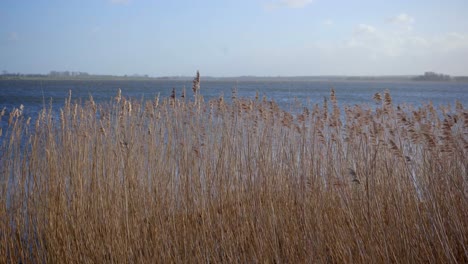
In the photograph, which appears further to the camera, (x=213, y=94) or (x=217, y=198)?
(x=213, y=94)

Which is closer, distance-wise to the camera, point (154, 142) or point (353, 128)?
point (154, 142)

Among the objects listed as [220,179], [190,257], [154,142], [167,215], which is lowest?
[190,257]

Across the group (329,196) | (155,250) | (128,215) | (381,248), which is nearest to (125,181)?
(128,215)

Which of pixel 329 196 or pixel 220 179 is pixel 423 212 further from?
pixel 220 179

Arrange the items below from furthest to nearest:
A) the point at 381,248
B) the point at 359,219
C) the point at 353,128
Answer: the point at 353,128, the point at 359,219, the point at 381,248

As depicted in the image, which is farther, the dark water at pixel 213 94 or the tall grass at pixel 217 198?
the dark water at pixel 213 94

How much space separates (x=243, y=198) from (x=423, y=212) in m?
1.55

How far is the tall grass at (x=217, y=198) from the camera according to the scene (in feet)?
12.7

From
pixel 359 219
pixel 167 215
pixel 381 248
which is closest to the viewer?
pixel 381 248

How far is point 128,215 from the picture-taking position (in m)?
4.14

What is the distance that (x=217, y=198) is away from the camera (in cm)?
435

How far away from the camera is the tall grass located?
3883 millimetres

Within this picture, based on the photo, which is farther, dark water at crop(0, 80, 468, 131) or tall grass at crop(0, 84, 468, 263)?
dark water at crop(0, 80, 468, 131)

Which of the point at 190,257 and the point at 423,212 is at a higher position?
the point at 423,212
